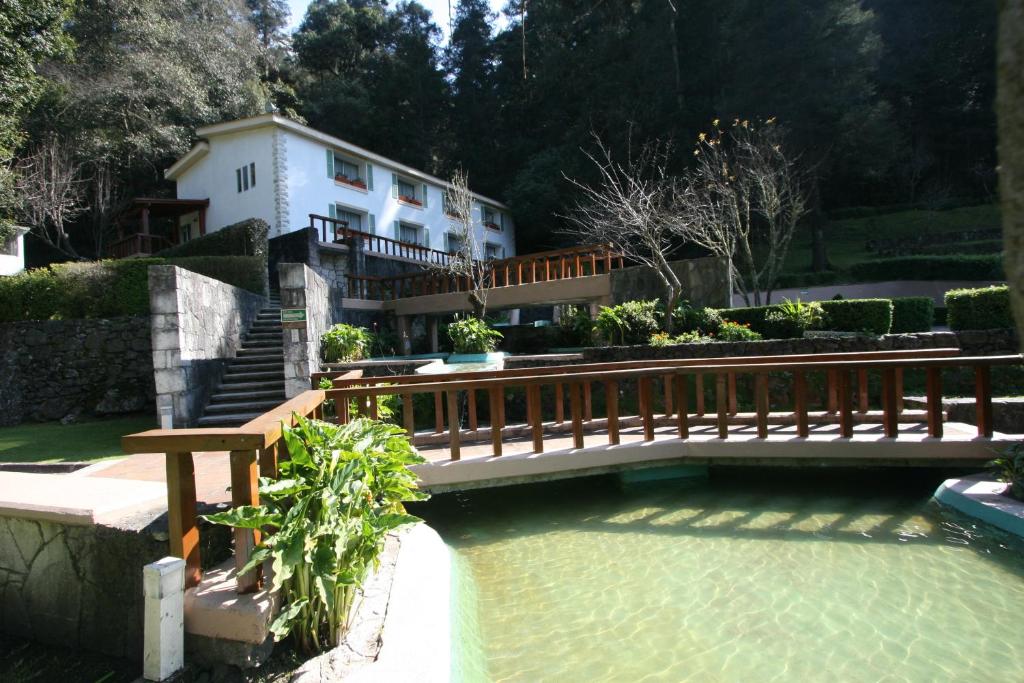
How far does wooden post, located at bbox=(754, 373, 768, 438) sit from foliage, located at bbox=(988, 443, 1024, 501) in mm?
1721

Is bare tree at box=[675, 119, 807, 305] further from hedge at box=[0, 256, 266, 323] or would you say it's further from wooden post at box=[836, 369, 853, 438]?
hedge at box=[0, 256, 266, 323]

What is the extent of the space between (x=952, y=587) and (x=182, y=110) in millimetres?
29690

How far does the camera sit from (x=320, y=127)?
108ft

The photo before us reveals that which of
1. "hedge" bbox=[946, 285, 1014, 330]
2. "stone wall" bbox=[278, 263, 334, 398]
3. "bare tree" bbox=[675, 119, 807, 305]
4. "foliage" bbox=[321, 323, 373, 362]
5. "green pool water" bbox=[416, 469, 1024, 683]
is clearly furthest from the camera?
"bare tree" bbox=[675, 119, 807, 305]

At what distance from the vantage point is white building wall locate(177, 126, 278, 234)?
21172mm

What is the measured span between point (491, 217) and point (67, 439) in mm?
24060

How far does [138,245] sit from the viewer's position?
22.6 meters

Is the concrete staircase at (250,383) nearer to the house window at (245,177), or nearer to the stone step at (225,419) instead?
the stone step at (225,419)

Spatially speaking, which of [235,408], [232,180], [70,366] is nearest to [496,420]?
[235,408]

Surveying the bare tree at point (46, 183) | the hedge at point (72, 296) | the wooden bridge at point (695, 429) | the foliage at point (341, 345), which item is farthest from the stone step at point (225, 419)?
the bare tree at point (46, 183)

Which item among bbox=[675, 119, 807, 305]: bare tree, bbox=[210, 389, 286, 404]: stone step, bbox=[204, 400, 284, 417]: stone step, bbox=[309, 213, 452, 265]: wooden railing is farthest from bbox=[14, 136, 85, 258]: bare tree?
bbox=[675, 119, 807, 305]: bare tree

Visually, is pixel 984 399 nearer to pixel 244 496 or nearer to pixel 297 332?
pixel 244 496

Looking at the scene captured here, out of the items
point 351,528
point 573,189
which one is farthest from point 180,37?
point 351,528

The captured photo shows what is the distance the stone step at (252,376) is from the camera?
973cm
